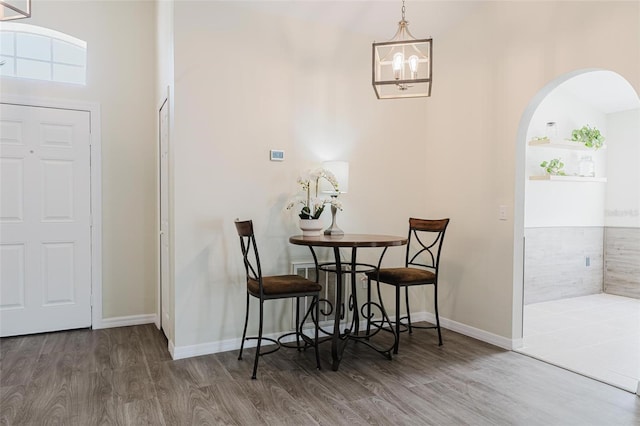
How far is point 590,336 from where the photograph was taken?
12.4 feet

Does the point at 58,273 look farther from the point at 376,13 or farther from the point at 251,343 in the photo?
the point at 376,13

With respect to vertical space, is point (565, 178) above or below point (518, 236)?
above

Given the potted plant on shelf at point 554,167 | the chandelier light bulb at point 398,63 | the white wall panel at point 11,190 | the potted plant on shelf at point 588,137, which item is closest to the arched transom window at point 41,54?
the white wall panel at point 11,190

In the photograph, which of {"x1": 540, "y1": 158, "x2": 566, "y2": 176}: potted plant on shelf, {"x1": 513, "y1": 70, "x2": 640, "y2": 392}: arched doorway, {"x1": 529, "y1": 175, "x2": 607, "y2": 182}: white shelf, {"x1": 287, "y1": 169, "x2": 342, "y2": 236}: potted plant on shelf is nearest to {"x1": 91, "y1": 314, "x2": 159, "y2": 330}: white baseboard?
{"x1": 287, "y1": 169, "x2": 342, "y2": 236}: potted plant on shelf

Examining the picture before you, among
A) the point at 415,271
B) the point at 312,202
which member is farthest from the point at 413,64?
the point at 415,271

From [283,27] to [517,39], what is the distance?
193 cm

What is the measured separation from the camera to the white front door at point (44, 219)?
371 cm

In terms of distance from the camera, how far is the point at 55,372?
9.61 ft

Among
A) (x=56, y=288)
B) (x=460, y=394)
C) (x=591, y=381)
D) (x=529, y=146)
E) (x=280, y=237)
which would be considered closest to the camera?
(x=460, y=394)

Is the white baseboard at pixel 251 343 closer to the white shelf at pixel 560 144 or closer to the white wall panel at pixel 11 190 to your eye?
the white wall panel at pixel 11 190

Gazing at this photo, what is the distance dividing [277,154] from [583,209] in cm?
438

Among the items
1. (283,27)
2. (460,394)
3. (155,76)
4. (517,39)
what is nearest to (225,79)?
(283,27)

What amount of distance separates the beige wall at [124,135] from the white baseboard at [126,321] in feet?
0.13

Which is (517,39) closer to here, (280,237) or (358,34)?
(358,34)
